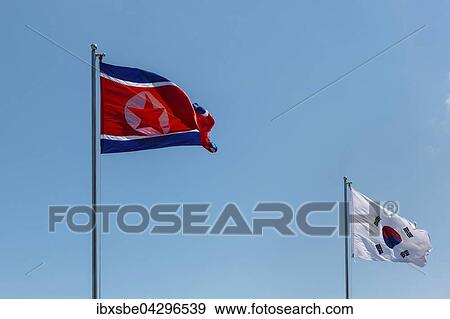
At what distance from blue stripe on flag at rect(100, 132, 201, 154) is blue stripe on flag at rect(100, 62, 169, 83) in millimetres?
1555

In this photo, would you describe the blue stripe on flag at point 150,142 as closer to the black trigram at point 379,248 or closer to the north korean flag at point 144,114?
the north korean flag at point 144,114

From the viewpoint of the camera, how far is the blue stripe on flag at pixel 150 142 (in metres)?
15.5

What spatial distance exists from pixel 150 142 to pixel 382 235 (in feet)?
47.1

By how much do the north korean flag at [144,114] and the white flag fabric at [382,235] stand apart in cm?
1176

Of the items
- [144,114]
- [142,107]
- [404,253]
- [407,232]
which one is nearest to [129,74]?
[142,107]

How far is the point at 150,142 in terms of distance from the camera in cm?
1597

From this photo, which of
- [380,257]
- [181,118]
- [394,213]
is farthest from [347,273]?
[181,118]

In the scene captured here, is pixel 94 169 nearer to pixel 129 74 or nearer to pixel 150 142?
pixel 150 142

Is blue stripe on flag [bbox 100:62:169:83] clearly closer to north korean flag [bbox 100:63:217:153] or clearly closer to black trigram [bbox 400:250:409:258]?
north korean flag [bbox 100:63:217:153]

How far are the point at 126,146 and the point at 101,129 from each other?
721 millimetres
